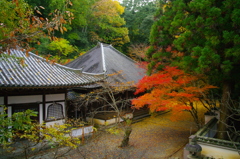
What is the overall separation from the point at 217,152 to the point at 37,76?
945 centimetres

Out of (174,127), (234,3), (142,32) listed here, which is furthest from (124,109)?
(142,32)

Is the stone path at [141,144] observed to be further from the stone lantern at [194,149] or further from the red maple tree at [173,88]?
the red maple tree at [173,88]

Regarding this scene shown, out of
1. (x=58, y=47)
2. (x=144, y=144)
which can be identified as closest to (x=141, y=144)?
(x=144, y=144)

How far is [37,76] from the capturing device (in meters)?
9.05

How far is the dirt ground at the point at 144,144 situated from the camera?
864 cm

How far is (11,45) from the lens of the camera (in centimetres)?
351

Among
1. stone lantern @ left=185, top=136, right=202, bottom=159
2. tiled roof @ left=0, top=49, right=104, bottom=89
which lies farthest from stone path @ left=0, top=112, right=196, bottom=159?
tiled roof @ left=0, top=49, right=104, bottom=89

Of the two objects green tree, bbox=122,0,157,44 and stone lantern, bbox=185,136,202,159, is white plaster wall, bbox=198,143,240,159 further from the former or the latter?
green tree, bbox=122,0,157,44

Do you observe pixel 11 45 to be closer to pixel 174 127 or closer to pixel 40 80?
pixel 40 80

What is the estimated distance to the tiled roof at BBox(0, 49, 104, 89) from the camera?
26.0 feet

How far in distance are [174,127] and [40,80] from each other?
1061 cm

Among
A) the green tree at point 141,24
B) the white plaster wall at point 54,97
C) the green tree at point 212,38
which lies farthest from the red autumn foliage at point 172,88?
the green tree at point 141,24

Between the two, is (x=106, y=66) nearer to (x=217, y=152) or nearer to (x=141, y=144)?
(x=141, y=144)

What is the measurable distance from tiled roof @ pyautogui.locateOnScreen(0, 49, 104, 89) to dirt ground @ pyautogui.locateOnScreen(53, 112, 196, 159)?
3.45m
